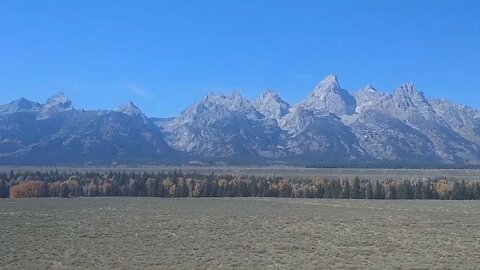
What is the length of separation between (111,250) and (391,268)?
56.4ft

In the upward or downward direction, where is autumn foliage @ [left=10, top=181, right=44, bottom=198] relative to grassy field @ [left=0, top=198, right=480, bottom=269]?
downward

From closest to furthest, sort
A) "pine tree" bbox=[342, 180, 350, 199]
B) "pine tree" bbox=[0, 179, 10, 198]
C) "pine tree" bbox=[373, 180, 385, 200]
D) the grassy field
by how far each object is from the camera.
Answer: the grassy field
"pine tree" bbox=[373, 180, 385, 200]
"pine tree" bbox=[342, 180, 350, 199]
"pine tree" bbox=[0, 179, 10, 198]

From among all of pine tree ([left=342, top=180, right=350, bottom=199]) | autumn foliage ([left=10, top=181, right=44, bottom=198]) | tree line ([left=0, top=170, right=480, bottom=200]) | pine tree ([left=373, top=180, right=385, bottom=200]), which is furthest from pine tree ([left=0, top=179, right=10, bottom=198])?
pine tree ([left=373, top=180, right=385, bottom=200])

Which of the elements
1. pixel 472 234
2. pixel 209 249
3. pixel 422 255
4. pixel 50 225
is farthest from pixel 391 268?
pixel 50 225

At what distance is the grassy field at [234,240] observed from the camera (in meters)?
33.3

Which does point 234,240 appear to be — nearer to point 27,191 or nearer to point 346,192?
point 346,192

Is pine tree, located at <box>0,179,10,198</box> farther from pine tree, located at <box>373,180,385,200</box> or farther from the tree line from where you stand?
pine tree, located at <box>373,180,385,200</box>

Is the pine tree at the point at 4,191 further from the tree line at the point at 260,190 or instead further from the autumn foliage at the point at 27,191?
the autumn foliage at the point at 27,191

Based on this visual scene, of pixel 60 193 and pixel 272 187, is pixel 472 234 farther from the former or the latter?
pixel 60 193

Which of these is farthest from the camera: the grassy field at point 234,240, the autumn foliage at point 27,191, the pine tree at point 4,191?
the autumn foliage at point 27,191

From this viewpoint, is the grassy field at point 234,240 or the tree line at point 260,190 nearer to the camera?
the grassy field at point 234,240

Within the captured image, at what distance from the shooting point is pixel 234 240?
41.4 m

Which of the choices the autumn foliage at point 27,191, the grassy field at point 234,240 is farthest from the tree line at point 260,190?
the grassy field at point 234,240

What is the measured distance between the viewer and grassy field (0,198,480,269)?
3334 centimetres
